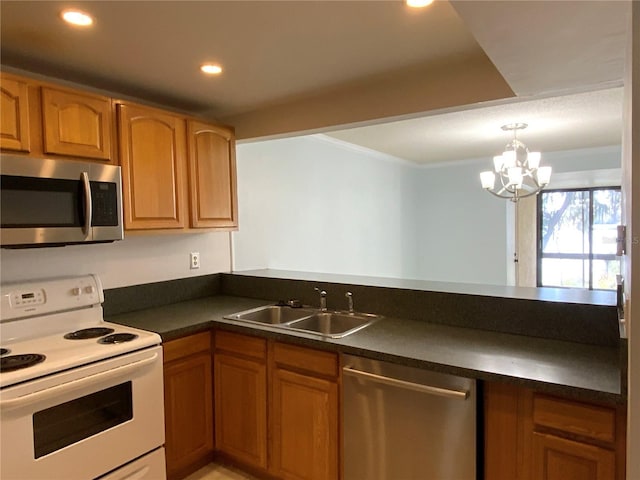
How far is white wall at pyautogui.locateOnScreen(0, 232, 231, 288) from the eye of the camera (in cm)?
211

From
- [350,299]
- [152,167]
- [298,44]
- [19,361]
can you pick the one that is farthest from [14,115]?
[350,299]

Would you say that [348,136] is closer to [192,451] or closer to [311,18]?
[311,18]

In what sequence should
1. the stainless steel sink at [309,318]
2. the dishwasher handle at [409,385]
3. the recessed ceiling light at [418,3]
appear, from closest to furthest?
the recessed ceiling light at [418,3] < the dishwasher handle at [409,385] < the stainless steel sink at [309,318]

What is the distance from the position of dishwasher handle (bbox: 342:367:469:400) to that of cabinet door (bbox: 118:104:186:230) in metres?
1.37

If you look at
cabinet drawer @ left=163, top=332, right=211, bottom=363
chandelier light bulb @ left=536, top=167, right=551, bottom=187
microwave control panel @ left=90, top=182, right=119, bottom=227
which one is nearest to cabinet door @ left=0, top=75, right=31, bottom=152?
microwave control panel @ left=90, top=182, right=119, bottom=227

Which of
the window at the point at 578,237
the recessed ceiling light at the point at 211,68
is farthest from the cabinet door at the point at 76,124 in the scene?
the window at the point at 578,237

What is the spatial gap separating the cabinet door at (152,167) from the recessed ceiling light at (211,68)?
0.43 m

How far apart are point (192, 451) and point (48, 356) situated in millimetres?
980

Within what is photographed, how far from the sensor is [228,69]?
214 cm

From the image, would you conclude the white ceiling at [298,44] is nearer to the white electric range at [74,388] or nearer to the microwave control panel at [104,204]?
the microwave control panel at [104,204]

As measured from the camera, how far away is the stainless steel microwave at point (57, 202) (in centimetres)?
174

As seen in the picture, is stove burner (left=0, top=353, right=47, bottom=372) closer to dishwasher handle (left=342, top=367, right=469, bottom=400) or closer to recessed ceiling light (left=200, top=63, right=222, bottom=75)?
dishwasher handle (left=342, top=367, right=469, bottom=400)

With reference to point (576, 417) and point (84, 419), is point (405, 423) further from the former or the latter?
point (84, 419)

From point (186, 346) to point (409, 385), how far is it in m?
1.21
